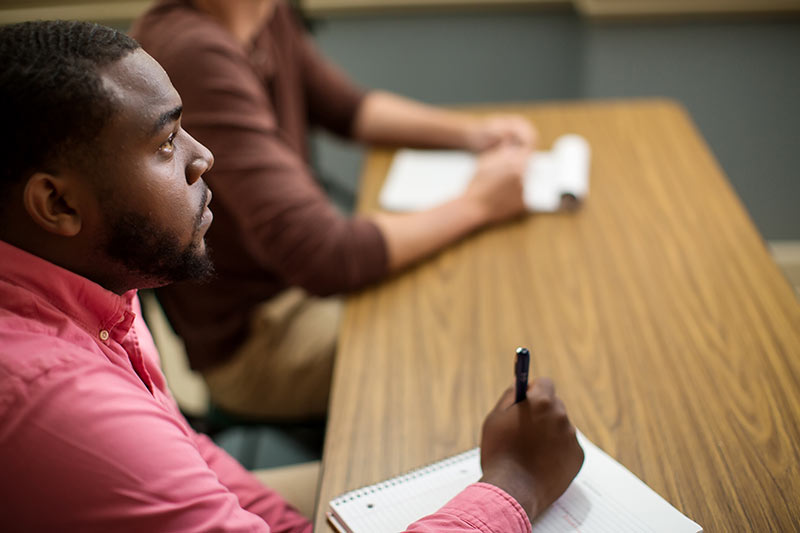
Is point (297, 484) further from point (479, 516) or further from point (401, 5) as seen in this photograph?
point (401, 5)

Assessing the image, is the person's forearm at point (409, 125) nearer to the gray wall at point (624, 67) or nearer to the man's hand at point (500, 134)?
the man's hand at point (500, 134)

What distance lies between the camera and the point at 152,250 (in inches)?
26.8

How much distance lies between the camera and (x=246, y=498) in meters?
0.93

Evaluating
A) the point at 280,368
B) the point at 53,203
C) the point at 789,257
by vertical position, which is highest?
the point at 53,203

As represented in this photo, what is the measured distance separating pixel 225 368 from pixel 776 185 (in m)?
1.75

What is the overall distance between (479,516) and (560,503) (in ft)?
0.36

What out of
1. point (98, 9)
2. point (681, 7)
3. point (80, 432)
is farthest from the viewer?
point (98, 9)

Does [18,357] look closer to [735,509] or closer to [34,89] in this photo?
[34,89]

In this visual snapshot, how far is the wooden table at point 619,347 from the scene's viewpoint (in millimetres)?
834

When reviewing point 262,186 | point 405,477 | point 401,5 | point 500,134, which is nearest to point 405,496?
point 405,477

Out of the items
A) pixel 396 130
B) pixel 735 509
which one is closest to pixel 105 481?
pixel 735 509

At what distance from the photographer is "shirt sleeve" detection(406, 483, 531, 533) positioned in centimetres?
71

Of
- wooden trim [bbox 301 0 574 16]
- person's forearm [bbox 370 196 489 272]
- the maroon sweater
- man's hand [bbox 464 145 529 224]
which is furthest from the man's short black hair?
wooden trim [bbox 301 0 574 16]

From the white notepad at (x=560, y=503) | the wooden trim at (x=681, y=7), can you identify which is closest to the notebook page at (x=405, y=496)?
the white notepad at (x=560, y=503)
